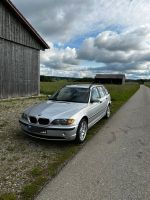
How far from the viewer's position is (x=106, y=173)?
3984 millimetres

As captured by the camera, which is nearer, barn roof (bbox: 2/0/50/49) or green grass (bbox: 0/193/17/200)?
green grass (bbox: 0/193/17/200)

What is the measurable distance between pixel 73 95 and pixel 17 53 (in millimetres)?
9683

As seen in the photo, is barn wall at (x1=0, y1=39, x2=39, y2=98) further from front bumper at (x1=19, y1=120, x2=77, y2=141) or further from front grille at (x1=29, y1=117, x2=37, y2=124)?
front bumper at (x1=19, y1=120, x2=77, y2=141)

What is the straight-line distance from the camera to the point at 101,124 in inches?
334

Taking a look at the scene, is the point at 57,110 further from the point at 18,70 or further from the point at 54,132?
the point at 18,70

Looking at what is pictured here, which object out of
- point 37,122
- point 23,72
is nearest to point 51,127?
point 37,122

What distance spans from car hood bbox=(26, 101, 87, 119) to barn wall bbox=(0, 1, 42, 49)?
945cm

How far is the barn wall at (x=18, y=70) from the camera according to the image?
14.0 metres

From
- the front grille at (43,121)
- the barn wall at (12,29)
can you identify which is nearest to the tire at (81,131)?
the front grille at (43,121)

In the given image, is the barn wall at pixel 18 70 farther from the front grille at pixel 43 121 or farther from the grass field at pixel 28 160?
the front grille at pixel 43 121

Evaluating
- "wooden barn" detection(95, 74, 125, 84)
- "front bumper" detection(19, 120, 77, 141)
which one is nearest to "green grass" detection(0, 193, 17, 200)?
"front bumper" detection(19, 120, 77, 141)

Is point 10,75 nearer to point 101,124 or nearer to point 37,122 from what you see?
point 101,124

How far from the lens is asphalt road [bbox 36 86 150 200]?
3.26 m

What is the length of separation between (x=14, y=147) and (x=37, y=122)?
858 mm
